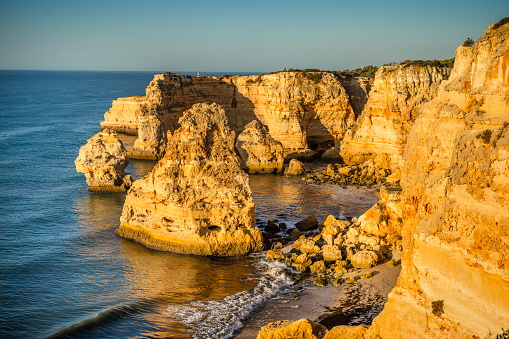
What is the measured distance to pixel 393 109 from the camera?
44.2 m

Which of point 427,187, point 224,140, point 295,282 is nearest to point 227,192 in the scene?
point 224,140

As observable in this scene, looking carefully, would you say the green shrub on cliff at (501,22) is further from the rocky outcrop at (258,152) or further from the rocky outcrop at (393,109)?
the rocky outcrop at (258,152)

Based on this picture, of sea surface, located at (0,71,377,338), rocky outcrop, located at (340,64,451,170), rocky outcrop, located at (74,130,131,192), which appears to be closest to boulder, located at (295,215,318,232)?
sea surface, located at (0,71,377,338)

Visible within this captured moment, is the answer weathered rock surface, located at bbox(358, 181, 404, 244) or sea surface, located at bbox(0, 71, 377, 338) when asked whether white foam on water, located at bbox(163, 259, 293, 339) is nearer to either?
sea surface, located at bbox(0, 71, 377, 338)

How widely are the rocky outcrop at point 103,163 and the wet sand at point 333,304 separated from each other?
2184cm

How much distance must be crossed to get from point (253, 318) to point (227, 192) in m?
8.40

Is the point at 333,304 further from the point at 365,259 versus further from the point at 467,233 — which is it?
the point at 467,233

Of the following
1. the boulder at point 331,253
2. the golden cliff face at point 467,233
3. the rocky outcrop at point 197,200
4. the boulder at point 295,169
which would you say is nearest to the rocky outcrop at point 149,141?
the boulder at point 295,169

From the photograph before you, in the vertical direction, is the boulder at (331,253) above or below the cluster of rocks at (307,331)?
below

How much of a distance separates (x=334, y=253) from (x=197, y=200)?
24.2ft

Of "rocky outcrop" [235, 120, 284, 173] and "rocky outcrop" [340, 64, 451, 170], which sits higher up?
"rocky outcrop" [340, 64, 451, 170]

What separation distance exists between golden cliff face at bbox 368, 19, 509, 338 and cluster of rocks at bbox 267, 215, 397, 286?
7.75m

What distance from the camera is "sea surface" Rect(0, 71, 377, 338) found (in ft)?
58.4

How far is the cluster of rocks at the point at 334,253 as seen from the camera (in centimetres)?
2128
